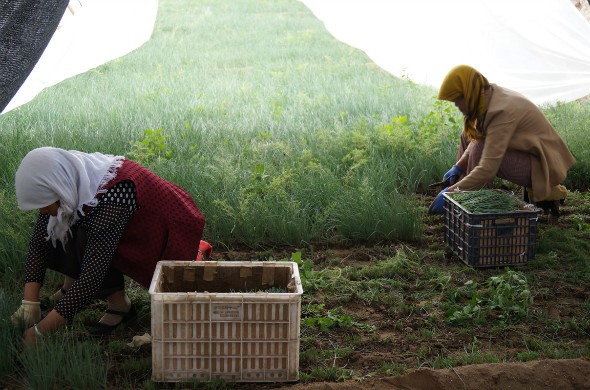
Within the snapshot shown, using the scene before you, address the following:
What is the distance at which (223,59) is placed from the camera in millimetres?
8305

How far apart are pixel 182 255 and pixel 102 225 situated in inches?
15.3

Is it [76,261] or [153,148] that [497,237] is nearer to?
[76,261]

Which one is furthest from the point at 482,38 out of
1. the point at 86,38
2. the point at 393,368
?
the point at 393,368

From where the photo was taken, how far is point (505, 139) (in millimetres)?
3424

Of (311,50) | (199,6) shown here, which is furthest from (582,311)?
(199,6)

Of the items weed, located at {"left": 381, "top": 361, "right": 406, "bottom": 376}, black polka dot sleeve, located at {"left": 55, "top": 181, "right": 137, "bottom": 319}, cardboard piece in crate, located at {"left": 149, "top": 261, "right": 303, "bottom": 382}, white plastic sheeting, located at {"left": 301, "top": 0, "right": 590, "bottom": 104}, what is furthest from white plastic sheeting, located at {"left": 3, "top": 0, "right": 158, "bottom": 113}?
weed, located at {"left": 381, "top": 361, "right": 406, "bottom": 376}

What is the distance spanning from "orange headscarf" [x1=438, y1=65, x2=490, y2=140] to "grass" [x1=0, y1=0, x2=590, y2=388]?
0.71m

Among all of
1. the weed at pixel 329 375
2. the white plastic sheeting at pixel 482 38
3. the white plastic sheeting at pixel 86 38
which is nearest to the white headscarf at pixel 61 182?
the weed at pixel 329 375

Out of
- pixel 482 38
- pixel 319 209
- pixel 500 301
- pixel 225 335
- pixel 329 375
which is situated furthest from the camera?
pixel 482 38

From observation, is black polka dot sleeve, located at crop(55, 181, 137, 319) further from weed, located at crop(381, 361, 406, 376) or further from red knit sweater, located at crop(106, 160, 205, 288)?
weed, located at crop(381, 361, 406, 376)

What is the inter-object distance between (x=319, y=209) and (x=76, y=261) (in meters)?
1.81

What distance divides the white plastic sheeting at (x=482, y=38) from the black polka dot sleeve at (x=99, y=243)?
348cm

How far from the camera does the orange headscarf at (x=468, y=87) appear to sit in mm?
3430

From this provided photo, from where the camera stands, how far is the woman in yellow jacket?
343 cm
